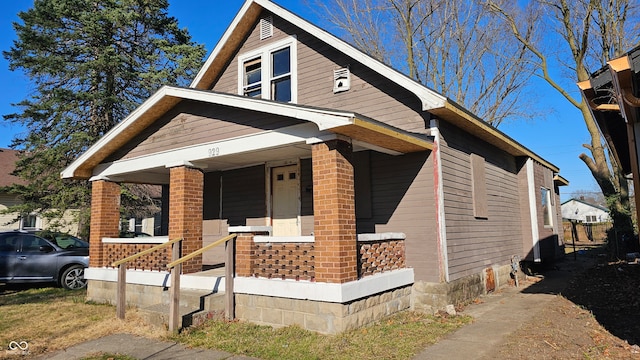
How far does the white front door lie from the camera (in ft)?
31.5

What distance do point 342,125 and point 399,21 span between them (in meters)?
17.9

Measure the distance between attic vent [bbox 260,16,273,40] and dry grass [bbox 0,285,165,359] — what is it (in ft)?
22.9

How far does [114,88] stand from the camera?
19.9 m

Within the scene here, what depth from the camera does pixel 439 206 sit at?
24.9ft

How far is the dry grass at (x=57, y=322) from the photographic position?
643 cm

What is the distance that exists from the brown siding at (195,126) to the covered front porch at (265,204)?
26 mm

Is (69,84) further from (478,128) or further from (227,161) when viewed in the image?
(478,128)

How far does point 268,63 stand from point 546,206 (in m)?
10.1

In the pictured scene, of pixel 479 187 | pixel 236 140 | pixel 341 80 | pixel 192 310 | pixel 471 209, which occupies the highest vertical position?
pixel 341 80

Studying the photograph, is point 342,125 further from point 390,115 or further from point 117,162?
point 117,162

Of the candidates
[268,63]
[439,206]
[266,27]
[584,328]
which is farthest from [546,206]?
[266,27]

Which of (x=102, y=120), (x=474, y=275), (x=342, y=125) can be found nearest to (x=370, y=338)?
(x=342, y=125)

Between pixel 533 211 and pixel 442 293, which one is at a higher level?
pixel 533 211

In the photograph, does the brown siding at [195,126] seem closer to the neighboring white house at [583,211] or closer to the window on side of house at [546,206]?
the window on side of house at [546,206]
